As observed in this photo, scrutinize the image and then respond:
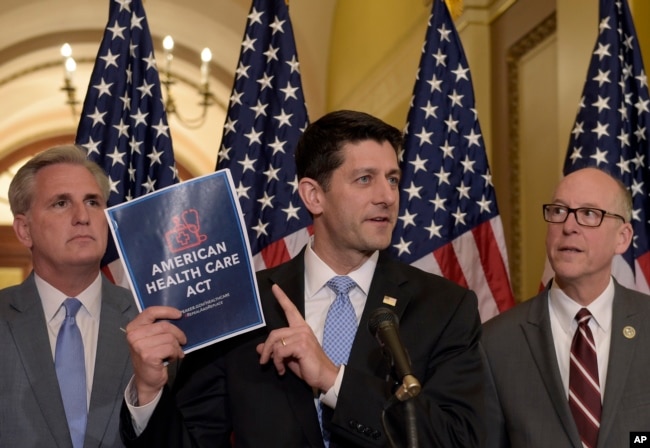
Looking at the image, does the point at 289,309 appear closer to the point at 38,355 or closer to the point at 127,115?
the point at 38,355

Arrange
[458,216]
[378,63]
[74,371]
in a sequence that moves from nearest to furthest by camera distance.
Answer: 1. [74,371]
2. [458,216]
3. [378,63]

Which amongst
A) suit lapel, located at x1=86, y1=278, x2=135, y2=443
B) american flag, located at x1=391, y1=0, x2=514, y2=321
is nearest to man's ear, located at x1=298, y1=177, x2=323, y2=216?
suit lapel, located at x1=86, y1=278, x2=135, y2=443

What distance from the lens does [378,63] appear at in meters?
7.82

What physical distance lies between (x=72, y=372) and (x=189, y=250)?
71cm

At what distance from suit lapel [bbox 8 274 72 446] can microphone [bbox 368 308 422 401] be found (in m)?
1.07

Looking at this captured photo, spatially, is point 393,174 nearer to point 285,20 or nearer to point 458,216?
point 458,216

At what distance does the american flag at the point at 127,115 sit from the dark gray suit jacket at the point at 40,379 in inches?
49.1

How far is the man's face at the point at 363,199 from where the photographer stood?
260cm

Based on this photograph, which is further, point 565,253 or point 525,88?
point 525,88

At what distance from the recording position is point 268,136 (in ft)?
14.6

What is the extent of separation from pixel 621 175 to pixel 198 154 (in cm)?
919

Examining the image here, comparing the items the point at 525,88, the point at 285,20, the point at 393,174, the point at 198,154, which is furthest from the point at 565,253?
the point at 198,154

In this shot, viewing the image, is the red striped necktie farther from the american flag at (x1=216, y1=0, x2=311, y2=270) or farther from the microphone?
the american flag at (x1=216, y1=0, x2=311, y2=270)

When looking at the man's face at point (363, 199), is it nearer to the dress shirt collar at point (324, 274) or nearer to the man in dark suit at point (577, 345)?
the dress shirt collar at point (324, 274)
